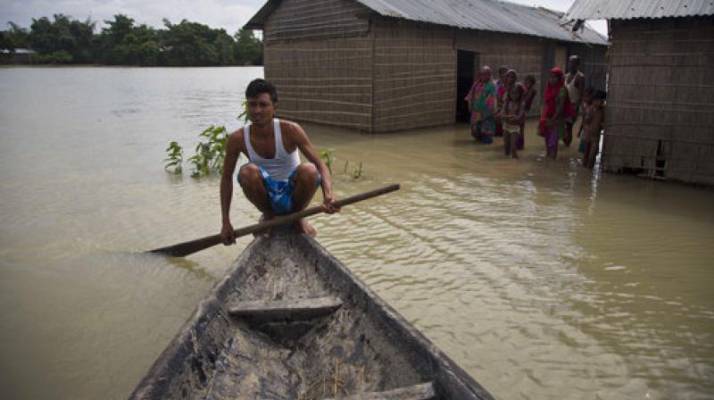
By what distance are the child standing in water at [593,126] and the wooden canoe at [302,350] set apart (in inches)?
219

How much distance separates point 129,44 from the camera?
51.8 metres

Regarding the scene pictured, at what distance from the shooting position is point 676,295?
355cm

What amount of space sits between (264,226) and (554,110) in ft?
19.6

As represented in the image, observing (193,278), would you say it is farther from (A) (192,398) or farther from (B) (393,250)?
(A) (192,398)

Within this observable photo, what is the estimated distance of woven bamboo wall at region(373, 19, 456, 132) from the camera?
32.5 ft

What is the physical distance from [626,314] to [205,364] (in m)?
2.53

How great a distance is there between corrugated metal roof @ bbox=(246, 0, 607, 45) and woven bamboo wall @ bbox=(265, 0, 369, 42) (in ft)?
1.06

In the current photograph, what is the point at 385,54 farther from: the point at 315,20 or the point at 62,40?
the point at 62,40

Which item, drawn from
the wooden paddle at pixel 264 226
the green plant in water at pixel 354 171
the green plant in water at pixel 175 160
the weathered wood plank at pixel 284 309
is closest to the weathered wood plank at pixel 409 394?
the weathered wood plank at pixel 284 309

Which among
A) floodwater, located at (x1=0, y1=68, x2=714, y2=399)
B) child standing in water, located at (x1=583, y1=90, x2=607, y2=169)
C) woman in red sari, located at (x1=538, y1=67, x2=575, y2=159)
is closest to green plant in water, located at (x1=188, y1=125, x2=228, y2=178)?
floodwater, located at (x1=0, y1=68, x2=714, y2=399)

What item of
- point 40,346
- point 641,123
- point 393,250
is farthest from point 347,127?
point 40,346

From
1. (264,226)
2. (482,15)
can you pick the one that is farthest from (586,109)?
(264,226)

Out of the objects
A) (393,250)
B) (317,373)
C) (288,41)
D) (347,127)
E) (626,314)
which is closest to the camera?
(317,373)

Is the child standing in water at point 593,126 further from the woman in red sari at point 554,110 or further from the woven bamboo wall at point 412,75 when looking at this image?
the woven bamboo wall at point 412,75
